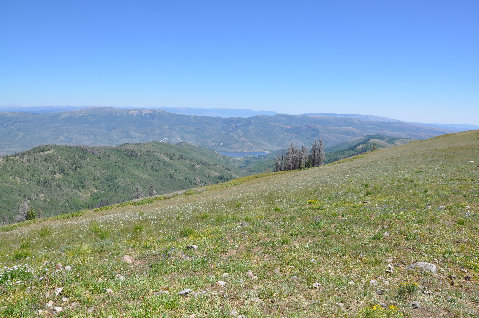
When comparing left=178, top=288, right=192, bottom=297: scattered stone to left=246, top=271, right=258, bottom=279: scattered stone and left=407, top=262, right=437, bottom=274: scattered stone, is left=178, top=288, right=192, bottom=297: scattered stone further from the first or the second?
left=407, top=262, right=437, bottom=274: scattered stone

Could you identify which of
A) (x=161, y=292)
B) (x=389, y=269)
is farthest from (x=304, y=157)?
(x=161, y=292)

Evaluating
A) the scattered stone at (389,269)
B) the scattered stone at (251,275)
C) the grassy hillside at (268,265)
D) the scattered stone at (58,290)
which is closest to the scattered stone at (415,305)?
the grassy hillside at (268,265)

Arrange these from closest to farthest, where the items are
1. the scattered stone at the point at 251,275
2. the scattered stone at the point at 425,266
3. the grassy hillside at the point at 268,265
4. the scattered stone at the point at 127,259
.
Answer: the grassy hillside at the point at 268,265
the scattered stone at the point at 425,266
the scattered stone at the point at 251,275
the scattered stone at the point at 127,259

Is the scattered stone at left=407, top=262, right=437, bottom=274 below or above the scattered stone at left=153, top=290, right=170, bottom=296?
above

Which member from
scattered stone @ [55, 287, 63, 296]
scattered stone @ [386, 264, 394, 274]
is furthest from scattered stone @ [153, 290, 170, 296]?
scattered stone @ [386, 264, 394, 274]

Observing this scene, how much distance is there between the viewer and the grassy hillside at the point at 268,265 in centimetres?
764

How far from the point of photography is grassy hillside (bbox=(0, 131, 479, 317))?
7.64m

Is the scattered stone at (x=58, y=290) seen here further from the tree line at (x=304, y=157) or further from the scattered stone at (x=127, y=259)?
the tree line at (x=304, y=157)

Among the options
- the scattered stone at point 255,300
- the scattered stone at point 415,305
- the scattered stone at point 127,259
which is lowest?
the scattered stone at point 127,259

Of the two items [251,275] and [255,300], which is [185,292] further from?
[251,275]

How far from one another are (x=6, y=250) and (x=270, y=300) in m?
16.6

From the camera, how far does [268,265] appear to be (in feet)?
34.9

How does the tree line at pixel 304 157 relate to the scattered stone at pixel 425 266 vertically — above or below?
below

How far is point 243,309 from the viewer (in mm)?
7484
